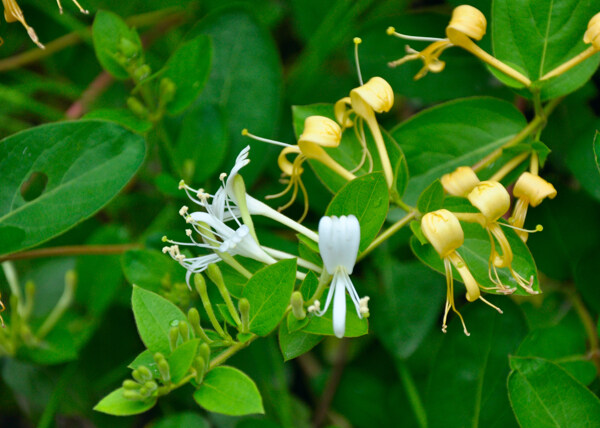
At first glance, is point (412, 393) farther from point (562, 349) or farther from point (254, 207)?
point (254, 207)

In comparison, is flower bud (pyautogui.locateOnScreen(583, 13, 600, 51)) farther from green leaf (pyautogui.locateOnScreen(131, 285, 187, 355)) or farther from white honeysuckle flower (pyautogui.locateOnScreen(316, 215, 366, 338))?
green leaf (pyautogui.locateOnScreen(131, 285, 187, 355))

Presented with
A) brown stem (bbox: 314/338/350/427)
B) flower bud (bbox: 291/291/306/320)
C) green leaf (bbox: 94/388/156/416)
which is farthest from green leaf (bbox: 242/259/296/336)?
brown stem (bbox: 314/338/350/427)

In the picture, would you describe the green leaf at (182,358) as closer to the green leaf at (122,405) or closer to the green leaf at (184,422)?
the green leaf at (122,405)

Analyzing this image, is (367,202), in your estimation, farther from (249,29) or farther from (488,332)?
(249,29)

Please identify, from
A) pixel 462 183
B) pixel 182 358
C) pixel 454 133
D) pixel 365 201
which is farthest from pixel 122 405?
pixel 454 133

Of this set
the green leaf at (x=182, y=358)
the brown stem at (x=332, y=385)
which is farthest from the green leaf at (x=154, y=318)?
the brown stem at (x=332, y=385)

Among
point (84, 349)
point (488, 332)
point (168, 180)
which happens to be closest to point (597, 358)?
point (488, 332)
